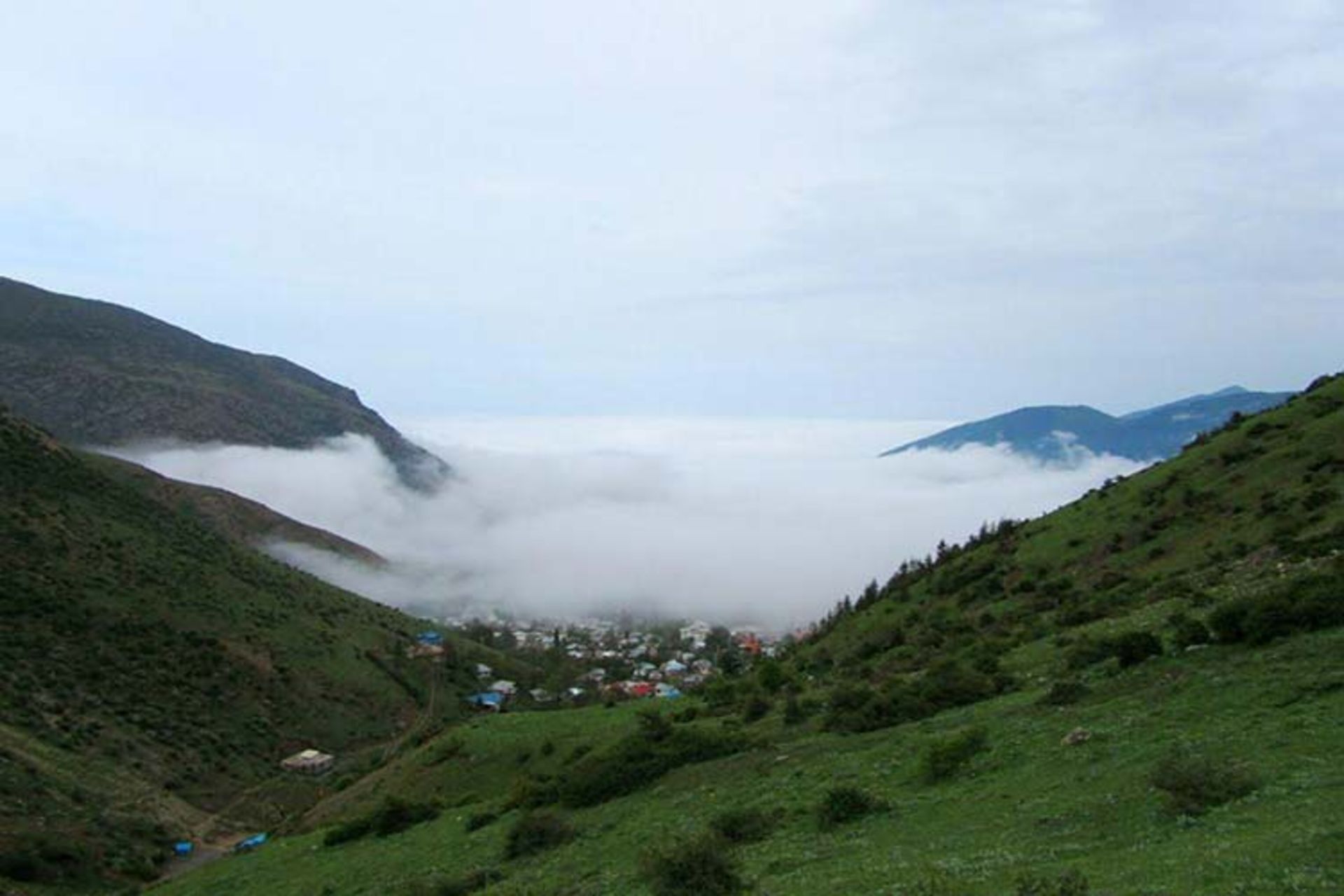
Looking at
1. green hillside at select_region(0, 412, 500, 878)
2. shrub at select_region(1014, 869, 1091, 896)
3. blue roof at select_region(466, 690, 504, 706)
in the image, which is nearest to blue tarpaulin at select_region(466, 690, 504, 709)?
blue roof at select_region(466, 690, 504, 706)

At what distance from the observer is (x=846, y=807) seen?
16.0m

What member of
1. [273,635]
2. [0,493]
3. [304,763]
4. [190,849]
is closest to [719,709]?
[190,849]

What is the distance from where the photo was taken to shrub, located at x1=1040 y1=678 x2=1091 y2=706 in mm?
17875

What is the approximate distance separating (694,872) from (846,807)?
11.8 feet

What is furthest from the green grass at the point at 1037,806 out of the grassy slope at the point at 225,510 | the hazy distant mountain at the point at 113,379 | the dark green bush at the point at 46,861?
the hazy distant mountain at the point at 113,379

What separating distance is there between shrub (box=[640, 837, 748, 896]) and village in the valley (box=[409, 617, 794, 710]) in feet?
70.8

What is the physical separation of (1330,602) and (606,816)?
575 inches

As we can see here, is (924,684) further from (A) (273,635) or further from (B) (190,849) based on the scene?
(A) (273,635)

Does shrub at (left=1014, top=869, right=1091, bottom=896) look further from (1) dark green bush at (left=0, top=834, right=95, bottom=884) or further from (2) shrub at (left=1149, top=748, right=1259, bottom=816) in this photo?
(1) dark green bush at (left=0, top=834, right=95, bottom=884)

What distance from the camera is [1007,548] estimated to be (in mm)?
38156

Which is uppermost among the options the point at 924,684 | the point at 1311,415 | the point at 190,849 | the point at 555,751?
the point at 1311,415

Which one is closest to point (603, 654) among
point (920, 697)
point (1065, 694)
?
point (920, 697)

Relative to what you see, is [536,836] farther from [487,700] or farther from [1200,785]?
[487,700]

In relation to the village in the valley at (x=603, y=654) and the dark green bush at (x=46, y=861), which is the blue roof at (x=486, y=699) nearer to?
the village in the valley at (x=603, y=654)
